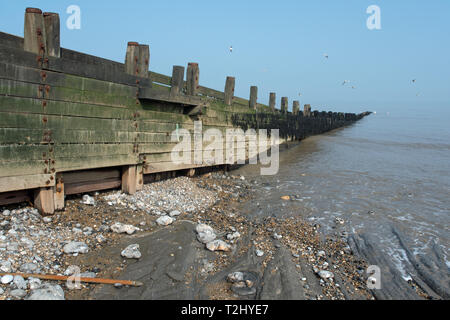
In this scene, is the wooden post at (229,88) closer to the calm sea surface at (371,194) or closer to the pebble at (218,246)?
the calm sea surface at (371,194)

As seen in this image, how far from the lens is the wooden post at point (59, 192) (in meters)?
5.70

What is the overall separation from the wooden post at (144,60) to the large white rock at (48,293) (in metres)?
4.84

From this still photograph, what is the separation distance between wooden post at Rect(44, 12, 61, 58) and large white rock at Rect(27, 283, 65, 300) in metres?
3.84

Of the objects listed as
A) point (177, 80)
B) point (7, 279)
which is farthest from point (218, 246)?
point (177, 80)

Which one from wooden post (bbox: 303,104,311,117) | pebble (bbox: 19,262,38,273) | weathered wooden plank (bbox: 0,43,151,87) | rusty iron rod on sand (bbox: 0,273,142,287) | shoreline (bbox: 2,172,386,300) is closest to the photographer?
rusty iron rod on sand (bbox: 0,273,142,287)

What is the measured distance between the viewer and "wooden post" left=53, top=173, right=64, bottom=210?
18.7ft

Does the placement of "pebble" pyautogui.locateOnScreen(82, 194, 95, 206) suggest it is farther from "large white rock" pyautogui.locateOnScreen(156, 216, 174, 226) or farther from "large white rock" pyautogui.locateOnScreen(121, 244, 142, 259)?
"large white rock" pyautogui.locateOnScreen(121, 244, 142, 259)

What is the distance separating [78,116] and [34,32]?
1580 mm

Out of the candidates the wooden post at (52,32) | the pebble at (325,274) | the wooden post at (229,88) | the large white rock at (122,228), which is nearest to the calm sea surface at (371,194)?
the pebble at (325,274)

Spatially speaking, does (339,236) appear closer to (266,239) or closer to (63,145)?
(266,239)

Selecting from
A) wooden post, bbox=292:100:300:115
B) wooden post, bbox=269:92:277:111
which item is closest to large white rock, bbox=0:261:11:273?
wooden post, bbox=269:92:277:111

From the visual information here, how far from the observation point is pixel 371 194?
9.22 meters

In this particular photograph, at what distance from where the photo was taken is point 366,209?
25.9 feet

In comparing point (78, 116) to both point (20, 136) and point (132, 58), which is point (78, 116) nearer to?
point (20, 136)
